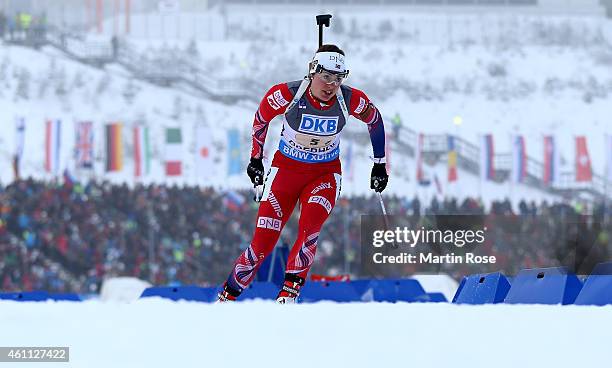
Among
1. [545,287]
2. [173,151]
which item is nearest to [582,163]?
[173,151]

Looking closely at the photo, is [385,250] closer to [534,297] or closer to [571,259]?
[571,259]

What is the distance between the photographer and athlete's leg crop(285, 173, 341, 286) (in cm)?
777

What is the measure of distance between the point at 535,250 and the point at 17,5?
3964 centimetres

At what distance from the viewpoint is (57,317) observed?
3.85m

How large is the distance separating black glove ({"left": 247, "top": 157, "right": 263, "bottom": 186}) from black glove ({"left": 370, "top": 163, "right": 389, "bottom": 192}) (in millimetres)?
823

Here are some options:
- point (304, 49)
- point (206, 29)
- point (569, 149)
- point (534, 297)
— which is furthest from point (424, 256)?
point (206, 29)

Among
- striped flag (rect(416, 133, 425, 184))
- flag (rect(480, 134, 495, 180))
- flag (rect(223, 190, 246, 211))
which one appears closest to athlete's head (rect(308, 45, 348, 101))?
flag (rect(223, 190, 246, 211))

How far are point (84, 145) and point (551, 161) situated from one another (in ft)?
43.9

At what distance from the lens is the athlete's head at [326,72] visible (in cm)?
772

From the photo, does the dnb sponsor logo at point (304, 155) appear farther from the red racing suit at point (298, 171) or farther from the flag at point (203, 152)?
the flag at point (203, 152)

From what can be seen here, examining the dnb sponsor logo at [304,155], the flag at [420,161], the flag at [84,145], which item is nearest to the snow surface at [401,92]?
the flag at [420,161]

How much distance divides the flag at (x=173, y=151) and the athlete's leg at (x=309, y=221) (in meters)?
26.6

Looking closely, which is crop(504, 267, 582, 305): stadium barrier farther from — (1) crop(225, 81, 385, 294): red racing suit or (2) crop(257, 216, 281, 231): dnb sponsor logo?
(2) crop(257, 216, 281, 231): dnb sponsor logo

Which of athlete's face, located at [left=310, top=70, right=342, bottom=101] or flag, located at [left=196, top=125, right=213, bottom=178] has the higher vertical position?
athlete's face, located at [left=310, top=70, right=342, bottom=101]
